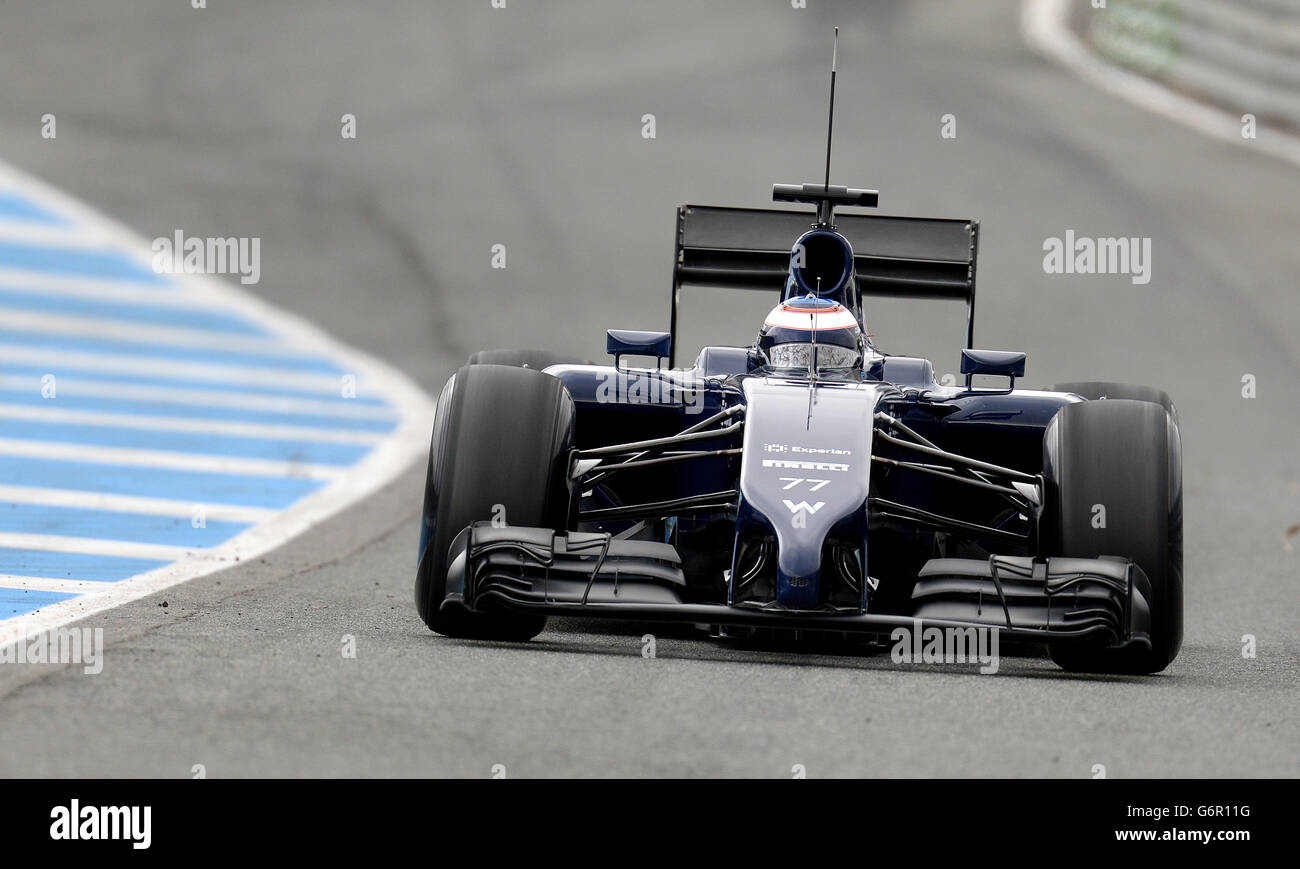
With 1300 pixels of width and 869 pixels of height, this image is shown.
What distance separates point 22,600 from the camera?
885 cm

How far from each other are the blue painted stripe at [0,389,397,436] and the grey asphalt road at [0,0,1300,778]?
1868 millimetres

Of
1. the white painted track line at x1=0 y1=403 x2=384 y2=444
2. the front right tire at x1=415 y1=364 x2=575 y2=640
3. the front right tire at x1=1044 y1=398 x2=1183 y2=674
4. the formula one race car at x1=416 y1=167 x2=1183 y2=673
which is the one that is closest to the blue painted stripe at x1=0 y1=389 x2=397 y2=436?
the white painted track line at x1=0 y1=403 x2=384 y2=444

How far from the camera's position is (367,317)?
1956 centimetres

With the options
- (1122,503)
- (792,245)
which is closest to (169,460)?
(792,245)

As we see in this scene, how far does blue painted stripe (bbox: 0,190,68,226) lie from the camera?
70.1 ft

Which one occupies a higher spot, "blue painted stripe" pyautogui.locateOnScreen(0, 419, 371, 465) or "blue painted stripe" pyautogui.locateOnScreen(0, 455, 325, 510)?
"blue painted stripe" pyautogui.locateOnScreen(0, 419, 371, 465)

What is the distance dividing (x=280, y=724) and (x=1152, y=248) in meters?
17.4

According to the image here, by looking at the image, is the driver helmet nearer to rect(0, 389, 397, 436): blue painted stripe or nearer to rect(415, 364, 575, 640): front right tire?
rect(415, 364, 575, 640): front right tire

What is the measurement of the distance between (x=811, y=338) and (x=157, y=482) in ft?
17.6

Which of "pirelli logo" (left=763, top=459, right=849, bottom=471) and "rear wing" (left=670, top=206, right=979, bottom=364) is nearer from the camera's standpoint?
"pirelli logo" (left=763, top=459, right=849, bottom=471)

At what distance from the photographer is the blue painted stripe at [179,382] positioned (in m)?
16.3

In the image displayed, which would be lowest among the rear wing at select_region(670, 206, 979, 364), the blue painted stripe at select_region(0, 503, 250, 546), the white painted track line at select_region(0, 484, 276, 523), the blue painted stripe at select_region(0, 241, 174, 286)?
the blue painted stripe at select_region(0, 503, 250, 546)

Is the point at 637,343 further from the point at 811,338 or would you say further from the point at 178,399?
the point at 178,399
